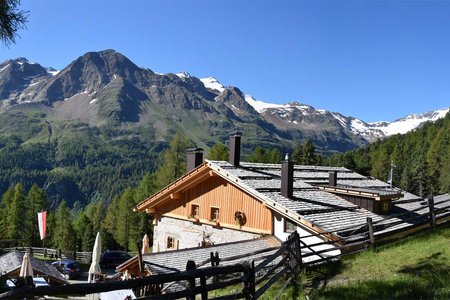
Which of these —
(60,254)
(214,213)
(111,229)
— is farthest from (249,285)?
(111,229)

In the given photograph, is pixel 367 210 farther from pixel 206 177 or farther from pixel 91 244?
pixel 91 244

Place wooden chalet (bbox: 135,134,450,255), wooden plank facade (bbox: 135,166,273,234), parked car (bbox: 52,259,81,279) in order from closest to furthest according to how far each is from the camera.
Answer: wooden chalet (bbox: 135,134,450,255)
wooden plank facade (bbox: 135,166,273,234)
parked car (bbox: 52,259,81,279)

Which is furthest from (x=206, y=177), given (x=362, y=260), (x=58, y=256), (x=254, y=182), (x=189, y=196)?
(x=58, y=256)

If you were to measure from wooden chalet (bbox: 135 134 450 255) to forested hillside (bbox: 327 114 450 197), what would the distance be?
52909mm

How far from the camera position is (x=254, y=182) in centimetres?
2155

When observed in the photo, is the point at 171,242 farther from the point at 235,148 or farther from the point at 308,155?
the point at 308,155

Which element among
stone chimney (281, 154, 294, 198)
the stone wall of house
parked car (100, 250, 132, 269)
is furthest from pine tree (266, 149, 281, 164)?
stone chimney (281, 154, 294, 198)

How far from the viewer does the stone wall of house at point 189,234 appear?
875 inches

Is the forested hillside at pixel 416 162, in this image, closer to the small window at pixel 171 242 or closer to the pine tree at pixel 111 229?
the pine tree at pixel 111 229

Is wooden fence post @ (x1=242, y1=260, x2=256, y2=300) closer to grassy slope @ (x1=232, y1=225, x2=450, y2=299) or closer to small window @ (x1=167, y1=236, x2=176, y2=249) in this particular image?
grassy slope @ (x1=232, y1=225, x2=450, y2=299)

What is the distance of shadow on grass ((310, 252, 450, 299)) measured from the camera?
7919mm

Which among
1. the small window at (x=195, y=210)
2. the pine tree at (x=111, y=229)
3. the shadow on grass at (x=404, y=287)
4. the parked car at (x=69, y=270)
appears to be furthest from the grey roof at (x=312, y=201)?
the pine tree at (x=111, y=229)

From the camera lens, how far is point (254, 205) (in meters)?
21.2

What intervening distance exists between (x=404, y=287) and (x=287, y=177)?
1223cm
